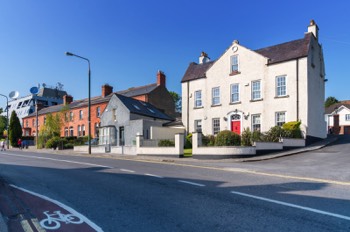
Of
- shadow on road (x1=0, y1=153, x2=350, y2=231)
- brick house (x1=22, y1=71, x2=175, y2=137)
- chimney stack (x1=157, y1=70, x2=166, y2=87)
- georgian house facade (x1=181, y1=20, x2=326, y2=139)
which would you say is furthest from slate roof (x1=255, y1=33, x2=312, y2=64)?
chimney stack (x1=157, y1=70, x2=166, y2=87)

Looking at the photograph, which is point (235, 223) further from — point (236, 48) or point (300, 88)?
point (236, 48)

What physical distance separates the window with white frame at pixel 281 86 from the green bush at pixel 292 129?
306cm

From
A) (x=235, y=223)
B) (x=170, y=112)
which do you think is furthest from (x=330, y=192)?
(x=170, y=112)

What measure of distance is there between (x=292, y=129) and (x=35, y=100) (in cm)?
7029

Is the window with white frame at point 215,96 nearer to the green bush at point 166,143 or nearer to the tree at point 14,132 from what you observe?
the green bush at point 166,143

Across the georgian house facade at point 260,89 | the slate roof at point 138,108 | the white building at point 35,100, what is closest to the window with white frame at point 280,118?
the georgian house facade at point 260,89

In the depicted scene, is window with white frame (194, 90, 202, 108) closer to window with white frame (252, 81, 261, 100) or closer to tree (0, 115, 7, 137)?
window with white frame (252, 81, 261, 100)

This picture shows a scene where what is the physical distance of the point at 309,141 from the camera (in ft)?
77.2

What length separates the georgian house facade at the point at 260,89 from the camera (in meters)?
23.8

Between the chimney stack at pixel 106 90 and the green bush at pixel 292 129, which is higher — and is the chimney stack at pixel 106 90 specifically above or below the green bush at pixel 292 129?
above

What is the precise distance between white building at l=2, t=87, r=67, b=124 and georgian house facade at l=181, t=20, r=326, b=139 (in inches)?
2276

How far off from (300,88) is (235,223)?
21.0m

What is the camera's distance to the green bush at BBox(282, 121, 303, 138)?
22.1 metres

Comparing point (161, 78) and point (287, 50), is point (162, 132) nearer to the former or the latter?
point (287, 50)
